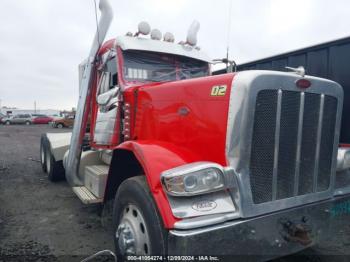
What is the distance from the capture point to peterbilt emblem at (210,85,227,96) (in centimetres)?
252

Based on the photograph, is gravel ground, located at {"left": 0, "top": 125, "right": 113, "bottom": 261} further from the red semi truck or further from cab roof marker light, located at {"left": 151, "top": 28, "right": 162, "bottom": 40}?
cab roof marker light, located at {"left": 151, "top": 28, "right": 162, "bottom": 40}

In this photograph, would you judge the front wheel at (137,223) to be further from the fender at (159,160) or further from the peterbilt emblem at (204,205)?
the peterbilt emblem at (204,205)

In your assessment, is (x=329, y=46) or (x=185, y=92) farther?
(x=329, y=46)

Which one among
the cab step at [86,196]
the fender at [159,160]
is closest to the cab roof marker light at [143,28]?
the fender at [159,160]

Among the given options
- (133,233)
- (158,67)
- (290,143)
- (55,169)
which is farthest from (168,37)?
(55,169)

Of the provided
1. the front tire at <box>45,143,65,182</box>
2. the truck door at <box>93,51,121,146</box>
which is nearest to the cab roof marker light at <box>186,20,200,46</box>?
the truck door at <box>93,51,121,146</box>

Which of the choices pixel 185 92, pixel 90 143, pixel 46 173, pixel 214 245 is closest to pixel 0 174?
pixel 46 173

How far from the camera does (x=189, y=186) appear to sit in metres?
2.25

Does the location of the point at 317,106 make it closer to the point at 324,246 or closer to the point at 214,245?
the point at 214,245

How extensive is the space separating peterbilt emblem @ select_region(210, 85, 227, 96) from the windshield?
1.69m

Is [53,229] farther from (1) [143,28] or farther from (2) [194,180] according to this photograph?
(1) [143,28]

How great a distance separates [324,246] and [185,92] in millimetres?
2450

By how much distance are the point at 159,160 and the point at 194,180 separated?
1.44 feet

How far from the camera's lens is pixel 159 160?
8.55 ft
